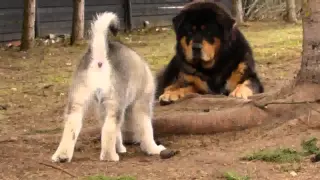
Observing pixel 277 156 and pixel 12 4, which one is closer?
pixel 277 156

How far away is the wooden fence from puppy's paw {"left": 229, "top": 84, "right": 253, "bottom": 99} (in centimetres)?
1162

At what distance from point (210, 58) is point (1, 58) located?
823 centimetres

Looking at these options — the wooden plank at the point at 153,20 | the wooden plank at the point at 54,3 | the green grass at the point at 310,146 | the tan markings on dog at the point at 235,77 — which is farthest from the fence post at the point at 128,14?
the green grass at the point at 310,146

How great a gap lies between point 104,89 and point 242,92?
96.5 inches

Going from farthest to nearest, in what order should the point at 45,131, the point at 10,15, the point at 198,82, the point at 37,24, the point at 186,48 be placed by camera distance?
the point at 37,24 → the point at 10,15 → the point at 198,82 → the point at 186,48 → the point at 45,131

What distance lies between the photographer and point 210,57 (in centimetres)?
700

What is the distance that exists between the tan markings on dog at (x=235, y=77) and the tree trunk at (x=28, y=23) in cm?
821

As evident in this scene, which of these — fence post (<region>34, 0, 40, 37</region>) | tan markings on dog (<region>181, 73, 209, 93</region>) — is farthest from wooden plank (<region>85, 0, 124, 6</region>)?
tan markings on dog (<region>181, 73, 209, 93</region>)

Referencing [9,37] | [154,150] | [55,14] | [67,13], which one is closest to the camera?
[154,150]

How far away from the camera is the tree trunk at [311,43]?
5875 mm

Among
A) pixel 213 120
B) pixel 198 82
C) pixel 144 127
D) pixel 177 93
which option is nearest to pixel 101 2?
pixel 198 82

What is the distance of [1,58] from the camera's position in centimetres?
1417

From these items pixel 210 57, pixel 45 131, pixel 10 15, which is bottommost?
pixel 45 131

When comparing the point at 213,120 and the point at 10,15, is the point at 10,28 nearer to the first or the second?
the point at 10,15
